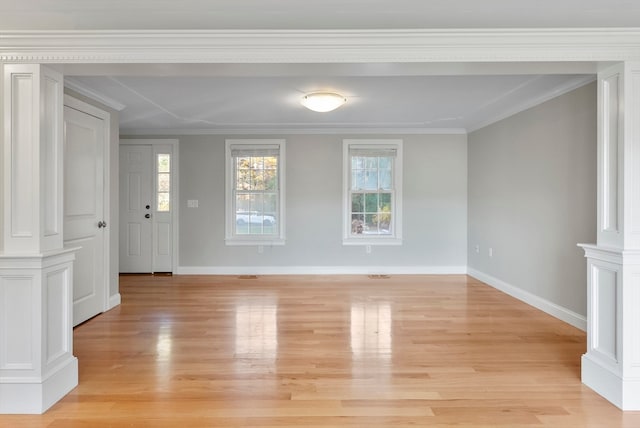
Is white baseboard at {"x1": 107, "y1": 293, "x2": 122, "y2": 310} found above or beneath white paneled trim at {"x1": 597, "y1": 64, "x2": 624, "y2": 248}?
beneath

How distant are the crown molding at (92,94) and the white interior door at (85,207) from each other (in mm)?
202

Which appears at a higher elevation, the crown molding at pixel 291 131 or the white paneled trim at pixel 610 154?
the crown molding at pixel 291 131

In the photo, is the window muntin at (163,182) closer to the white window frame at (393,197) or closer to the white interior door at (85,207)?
the white interior door at (85,207)

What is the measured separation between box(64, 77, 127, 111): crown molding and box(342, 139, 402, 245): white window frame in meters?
3.26

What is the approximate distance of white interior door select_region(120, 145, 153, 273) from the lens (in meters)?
6.12

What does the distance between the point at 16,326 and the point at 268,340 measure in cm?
176

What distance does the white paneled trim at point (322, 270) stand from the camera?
618 cm

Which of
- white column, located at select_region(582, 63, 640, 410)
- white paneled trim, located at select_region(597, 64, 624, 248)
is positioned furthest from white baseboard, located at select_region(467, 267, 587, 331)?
white paneled trim, located at select_region(597, 64, 624, 248)

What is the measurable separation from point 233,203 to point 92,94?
8.87 feet

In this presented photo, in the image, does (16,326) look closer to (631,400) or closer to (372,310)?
(372,310)

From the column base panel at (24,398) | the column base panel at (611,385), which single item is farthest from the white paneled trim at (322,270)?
the column base panel at (24,398)

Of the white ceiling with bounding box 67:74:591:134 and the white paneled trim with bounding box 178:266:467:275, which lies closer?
the white ceiling with bounding box 67:74:591:134

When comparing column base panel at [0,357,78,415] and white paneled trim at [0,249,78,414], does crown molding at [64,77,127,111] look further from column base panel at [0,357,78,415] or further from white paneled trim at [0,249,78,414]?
column base panel at [0,357,78,415]

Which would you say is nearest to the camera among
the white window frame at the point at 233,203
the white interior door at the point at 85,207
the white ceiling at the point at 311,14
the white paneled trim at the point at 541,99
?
the white ceiling at the point at 311,14
